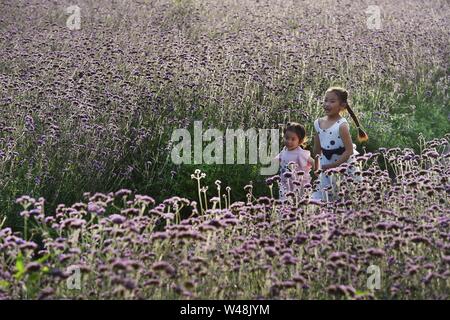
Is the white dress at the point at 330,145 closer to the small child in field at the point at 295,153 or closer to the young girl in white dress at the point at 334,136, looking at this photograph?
the young girl in white dress at the point at 334,136

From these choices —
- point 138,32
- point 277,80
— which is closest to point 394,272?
point 277,80

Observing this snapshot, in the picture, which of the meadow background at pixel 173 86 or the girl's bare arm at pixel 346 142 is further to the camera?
the girl's bare arm at pixel 346 142

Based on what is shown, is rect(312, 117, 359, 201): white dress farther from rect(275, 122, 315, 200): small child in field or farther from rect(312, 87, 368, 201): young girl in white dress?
rect(275, 122, 315, 200): small child in field

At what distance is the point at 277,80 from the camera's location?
8.20 meters

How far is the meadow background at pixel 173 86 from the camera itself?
5.98 metres

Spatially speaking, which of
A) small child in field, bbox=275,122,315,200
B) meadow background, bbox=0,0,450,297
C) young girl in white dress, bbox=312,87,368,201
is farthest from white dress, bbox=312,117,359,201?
meadow background, bbox=0,0,450,297

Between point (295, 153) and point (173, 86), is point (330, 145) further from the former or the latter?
point (173, 86)

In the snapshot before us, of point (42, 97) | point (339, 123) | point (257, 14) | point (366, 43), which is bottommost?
point (339, 123)

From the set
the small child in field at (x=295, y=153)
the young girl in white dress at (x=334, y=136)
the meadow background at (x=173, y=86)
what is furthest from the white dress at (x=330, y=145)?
the meadow background at (x=173, y=86)

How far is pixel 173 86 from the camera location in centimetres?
736

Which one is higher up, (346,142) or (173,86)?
(173,86)

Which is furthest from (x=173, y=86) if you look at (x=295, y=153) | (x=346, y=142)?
(x=346, y=142)

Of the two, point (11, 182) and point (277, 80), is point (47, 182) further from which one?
point (277, 80)
